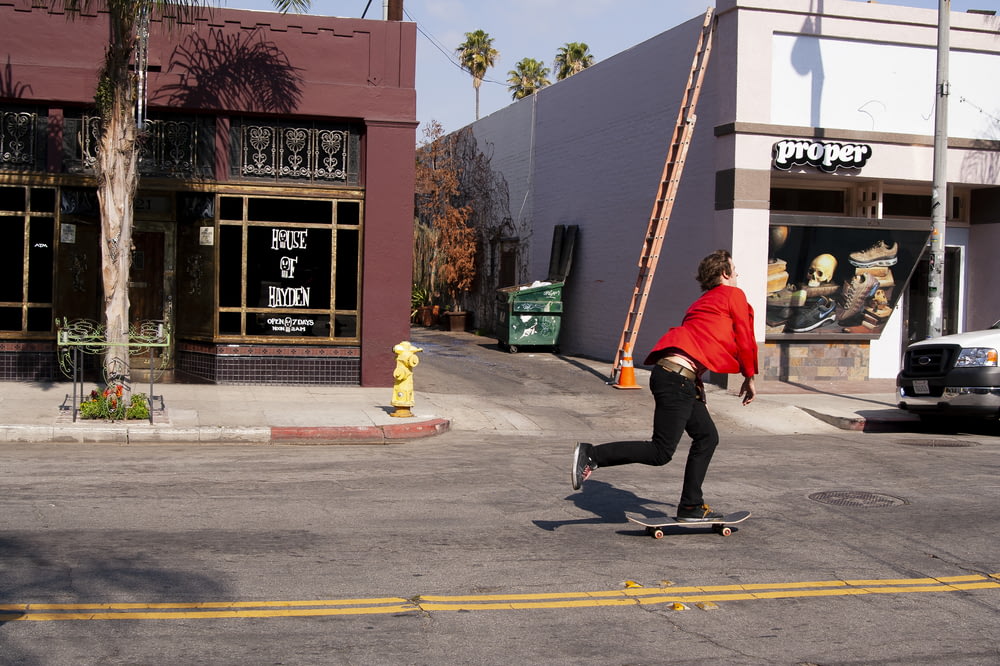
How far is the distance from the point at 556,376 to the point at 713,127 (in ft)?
17.4

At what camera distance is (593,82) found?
2294 centimetres

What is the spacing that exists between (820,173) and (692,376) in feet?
40.3

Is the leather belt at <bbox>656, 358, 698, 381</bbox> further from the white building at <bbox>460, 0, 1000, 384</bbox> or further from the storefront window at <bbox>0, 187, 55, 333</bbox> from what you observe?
the storefront window at <bbox>0, 187, 55, 333</bbox>

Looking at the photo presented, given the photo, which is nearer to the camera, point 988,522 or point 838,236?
point 988,522

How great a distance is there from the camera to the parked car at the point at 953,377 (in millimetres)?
13359

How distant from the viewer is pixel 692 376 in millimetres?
6867

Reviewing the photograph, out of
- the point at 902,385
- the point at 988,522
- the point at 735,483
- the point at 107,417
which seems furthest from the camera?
the point at 902,385

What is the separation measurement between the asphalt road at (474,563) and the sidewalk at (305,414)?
109 cm

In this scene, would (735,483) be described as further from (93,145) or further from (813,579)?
(93,145)

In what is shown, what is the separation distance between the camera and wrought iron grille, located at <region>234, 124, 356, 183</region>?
51.6 feet

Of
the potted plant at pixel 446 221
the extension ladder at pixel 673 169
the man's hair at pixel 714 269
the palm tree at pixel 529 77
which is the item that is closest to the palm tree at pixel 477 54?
the palm tree at pixel 529 77

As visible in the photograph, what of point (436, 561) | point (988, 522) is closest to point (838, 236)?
point (988, 522)

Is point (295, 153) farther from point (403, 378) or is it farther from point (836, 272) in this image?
point (836, 272)

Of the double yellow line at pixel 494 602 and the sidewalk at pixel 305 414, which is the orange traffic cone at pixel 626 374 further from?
the double yellow line at pixel 494 602
